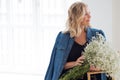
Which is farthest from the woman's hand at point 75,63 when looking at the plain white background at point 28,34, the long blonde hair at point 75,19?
the plain white background at point 28,34

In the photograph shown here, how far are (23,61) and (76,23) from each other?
2.32 m

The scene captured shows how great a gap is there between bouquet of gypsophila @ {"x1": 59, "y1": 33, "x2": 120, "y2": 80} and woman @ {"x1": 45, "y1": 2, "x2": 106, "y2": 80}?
22 centimetres

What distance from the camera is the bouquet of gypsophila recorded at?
1959 millimetres

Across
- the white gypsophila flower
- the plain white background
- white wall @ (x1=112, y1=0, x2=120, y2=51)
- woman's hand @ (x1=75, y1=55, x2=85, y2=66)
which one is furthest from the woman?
the plain white background

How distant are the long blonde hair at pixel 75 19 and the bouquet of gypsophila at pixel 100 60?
278mm

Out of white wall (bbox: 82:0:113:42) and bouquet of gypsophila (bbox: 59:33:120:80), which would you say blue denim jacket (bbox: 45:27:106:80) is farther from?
white wall (bbox: 82:0:113:42)

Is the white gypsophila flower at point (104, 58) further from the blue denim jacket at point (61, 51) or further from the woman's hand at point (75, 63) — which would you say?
the blue denim jacket at point (61, 51)

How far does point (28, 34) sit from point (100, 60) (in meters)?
2.62

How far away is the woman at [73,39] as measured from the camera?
236cm

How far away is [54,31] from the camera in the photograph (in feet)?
14.4

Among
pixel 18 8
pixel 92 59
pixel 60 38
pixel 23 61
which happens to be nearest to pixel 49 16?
pixel 18 8

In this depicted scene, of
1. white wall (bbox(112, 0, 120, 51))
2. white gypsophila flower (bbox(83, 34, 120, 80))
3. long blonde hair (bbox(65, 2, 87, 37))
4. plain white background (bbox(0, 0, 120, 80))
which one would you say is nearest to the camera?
white gypsophila flower (bbox(83, 34, 120, 80))

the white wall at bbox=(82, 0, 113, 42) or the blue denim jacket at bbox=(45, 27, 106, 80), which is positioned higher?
the white wall at bbox=(82, 0, 113, 42)

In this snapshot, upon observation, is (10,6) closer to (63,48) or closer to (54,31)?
(54,31)
